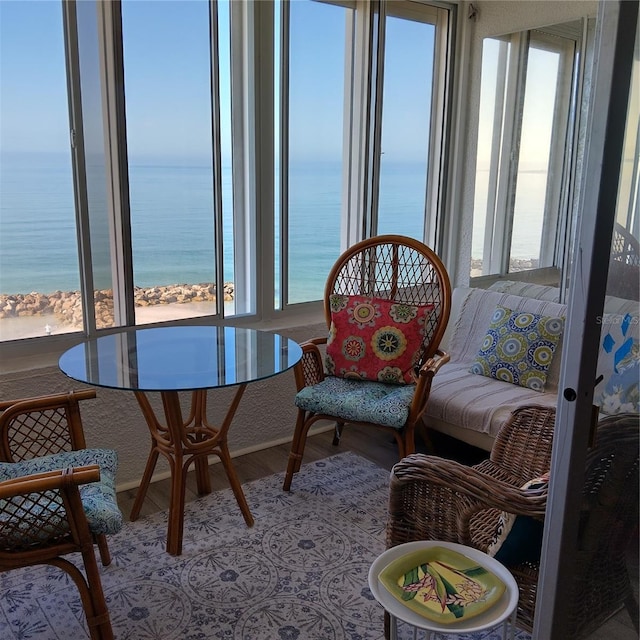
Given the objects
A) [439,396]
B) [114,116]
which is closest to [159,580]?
[439,396]

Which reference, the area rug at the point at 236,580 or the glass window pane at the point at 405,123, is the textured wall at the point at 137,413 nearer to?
the area rug at the point at 236,580

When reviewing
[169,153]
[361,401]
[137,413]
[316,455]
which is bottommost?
[316,455]

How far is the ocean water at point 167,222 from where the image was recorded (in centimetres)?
234

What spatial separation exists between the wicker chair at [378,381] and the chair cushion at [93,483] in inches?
35.0

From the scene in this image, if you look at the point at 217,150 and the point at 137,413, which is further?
the point at 217,150

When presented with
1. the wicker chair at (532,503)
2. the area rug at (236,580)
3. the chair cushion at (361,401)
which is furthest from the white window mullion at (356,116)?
the wicker chair at (532,503)

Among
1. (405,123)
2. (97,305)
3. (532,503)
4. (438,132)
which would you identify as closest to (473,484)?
(532,503)

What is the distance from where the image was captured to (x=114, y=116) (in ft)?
8.16

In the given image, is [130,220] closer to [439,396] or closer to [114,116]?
[114,116]

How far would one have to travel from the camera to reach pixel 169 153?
2670mm

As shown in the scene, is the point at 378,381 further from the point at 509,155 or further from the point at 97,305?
the point at 509,155

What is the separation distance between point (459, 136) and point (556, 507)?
289 centimetres

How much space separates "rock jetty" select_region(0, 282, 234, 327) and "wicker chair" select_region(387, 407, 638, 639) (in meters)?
1.53

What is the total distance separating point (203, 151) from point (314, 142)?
25.5 inches
